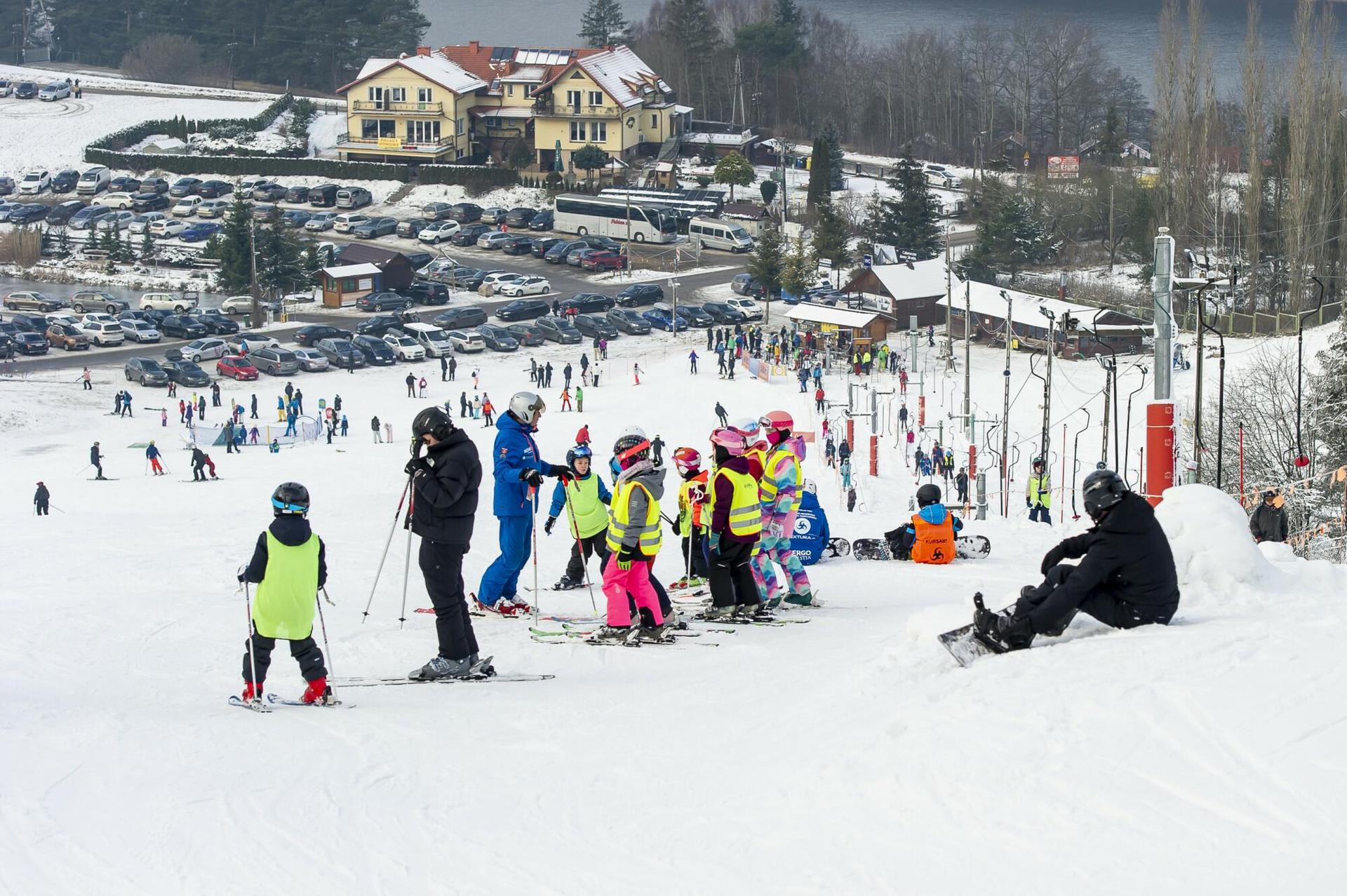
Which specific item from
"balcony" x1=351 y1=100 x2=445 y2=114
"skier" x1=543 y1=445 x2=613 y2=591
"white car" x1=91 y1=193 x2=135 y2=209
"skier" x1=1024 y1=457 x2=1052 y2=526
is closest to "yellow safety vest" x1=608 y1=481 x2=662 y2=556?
"skier" x1=543 y1=445 x2=613 y2=591

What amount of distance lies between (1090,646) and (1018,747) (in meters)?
1.35

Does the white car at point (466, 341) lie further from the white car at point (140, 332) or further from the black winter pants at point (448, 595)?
the black winter pants at point (448, 595)

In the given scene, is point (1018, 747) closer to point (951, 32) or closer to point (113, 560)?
point (113, 560)

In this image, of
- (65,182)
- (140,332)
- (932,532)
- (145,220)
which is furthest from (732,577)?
(65,182)

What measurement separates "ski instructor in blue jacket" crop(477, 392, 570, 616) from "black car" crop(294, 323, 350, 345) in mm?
37056

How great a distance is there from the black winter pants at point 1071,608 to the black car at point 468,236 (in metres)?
60.8

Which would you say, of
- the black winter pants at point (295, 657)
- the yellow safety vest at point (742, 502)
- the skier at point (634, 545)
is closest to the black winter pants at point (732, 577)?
the yellow safety vest at point (742, 502)

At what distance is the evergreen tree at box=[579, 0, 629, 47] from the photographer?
101 m

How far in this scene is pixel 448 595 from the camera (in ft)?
28.0

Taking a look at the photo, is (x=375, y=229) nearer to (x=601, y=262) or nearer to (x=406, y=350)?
(x=601, y=262)

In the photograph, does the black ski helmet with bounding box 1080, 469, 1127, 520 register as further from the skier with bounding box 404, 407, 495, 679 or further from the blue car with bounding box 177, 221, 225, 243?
the blue car with bounding box 177, 221, 225, 243

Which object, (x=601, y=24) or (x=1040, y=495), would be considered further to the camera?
(x=601, y=24)

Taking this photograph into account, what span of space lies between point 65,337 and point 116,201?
107ft

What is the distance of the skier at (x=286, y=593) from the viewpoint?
7820 mm
